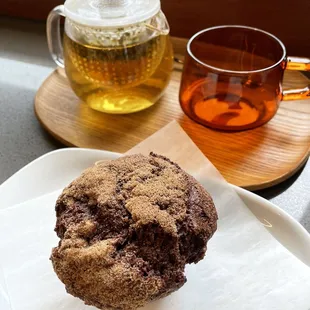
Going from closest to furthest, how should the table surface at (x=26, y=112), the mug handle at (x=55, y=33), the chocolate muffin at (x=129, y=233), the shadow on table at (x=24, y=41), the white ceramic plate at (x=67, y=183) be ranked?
1. the chocolate muffin at (x=129, y=233)
2. the white ceramic plate at (x=67, y=183)
3. the table surface at (x=26, y=112)
4. the mug handle at (x=55, y=33)
5. the shadow on table at (x=24, y=41)

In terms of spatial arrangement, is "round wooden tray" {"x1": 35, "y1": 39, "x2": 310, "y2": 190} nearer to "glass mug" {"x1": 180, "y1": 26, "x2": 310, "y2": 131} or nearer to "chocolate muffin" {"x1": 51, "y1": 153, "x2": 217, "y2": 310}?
"glass mug" {"x1": 180, "y1": 26, "x2": 310, "y2": 131}

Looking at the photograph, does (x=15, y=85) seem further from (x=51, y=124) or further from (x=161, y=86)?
(x=161, y=86)

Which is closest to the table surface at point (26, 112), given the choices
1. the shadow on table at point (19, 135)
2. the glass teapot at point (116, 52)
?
the shadow on table at point (19, 135)

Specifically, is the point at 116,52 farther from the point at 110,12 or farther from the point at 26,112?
the point at 26,112

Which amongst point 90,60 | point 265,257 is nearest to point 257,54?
point 90,60

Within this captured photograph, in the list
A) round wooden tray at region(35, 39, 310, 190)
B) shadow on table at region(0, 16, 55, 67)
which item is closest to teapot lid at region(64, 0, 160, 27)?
round wooden tray at region(35, 39, 310, 190)

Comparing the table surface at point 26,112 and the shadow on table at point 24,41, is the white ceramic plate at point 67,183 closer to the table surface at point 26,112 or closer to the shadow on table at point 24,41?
the table surface at point 26,112
